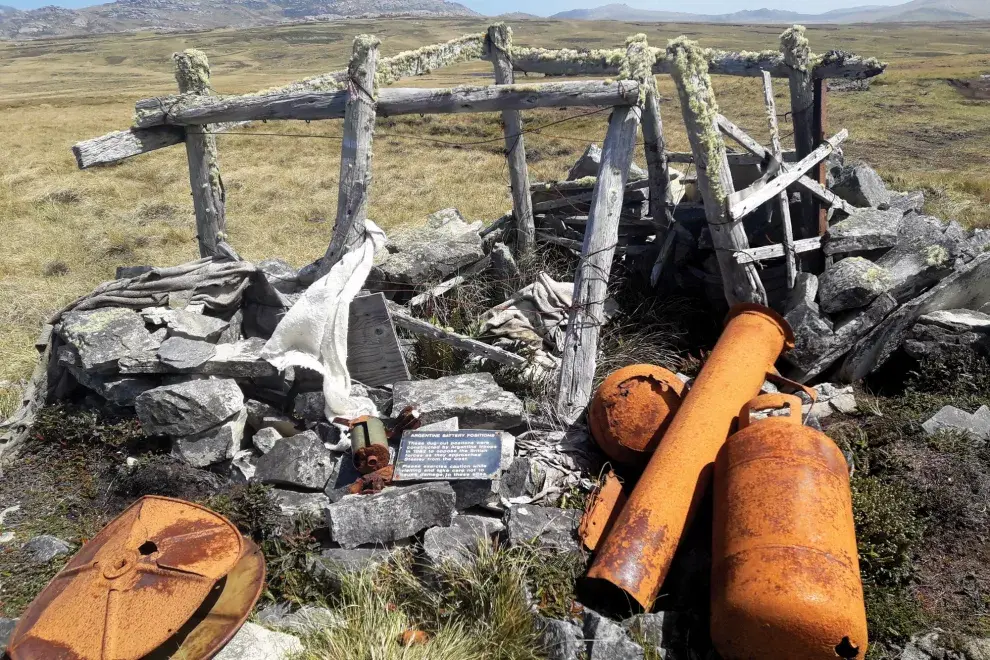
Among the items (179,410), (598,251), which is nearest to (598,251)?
(598,251)

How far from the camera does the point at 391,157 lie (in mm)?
19047

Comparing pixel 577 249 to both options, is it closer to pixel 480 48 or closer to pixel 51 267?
pixel 480 48

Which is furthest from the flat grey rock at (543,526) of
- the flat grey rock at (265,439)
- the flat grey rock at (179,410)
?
the flat grey rock at (179,410)

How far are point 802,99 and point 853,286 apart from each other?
8.46 feet

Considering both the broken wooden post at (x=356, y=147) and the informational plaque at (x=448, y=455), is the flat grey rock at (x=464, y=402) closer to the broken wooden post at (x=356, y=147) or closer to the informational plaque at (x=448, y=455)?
the informational plaque at (x=448, y=455)

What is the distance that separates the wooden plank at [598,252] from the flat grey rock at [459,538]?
1800mm

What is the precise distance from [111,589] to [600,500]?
2835 millimetres

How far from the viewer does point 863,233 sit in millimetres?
6965

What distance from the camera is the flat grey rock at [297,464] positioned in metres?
4.80

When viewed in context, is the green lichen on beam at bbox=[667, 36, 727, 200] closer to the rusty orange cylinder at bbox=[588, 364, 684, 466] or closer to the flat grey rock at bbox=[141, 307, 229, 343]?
the rusty orange cylinder at bbox=[588, 364, 684, 466]

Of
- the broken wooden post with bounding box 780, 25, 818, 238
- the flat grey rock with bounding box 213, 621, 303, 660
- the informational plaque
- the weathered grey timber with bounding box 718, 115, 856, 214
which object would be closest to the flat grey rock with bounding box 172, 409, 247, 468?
the informational plaque

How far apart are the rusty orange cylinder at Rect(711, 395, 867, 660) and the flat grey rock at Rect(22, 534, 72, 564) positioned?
394 centimetres

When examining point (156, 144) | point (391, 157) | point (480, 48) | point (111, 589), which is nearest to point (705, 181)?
point (480, 48)

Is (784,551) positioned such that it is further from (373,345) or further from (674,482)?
(373,345)
